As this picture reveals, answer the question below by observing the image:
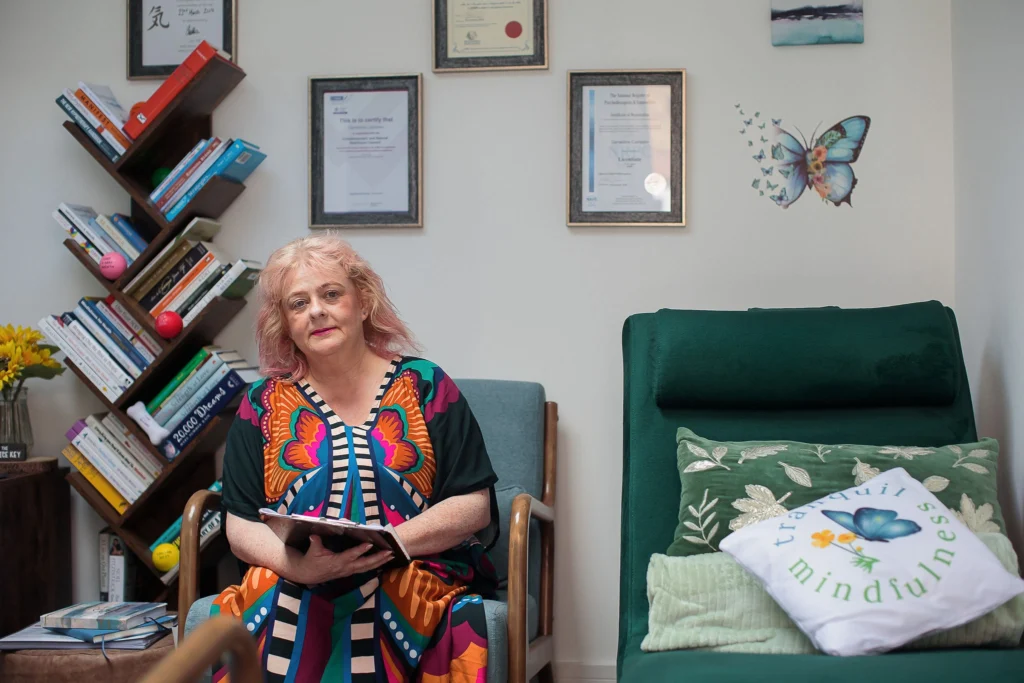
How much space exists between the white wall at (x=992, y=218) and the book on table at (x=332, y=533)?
132cm

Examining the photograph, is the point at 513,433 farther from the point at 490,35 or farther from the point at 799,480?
the point at 490,35

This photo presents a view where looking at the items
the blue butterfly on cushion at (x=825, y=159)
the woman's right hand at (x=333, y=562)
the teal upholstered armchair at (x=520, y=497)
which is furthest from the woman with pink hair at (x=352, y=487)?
the blue butterfly on cushion at (x=825, y=159)

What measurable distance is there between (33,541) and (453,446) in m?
1.24

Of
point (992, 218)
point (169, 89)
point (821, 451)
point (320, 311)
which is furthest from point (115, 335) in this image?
point (992, 218)

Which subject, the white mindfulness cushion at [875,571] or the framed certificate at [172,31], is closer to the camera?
the white mindfulness cushion at [875,571]

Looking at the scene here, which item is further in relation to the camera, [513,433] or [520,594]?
[513,433]

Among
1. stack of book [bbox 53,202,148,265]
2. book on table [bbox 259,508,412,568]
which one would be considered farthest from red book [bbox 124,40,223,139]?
book on table [bbox 259,508,412,568]

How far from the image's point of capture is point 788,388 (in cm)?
196

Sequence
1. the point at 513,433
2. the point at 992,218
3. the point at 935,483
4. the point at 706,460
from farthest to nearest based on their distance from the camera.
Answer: the point at 513,433 < the point at 992,218 < the point at 706,460 < the point at 935,483

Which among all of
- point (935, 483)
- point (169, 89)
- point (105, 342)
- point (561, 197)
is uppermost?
point (169, 89)

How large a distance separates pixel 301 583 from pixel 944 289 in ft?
5.68

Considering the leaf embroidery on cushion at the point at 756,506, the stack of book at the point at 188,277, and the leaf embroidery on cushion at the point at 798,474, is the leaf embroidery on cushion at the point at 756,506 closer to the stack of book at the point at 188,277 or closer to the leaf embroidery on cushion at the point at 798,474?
the leaf embroidery on cushion at the point at 798,474

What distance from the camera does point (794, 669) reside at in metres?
1.43

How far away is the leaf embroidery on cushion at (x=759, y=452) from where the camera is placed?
1.83 m
